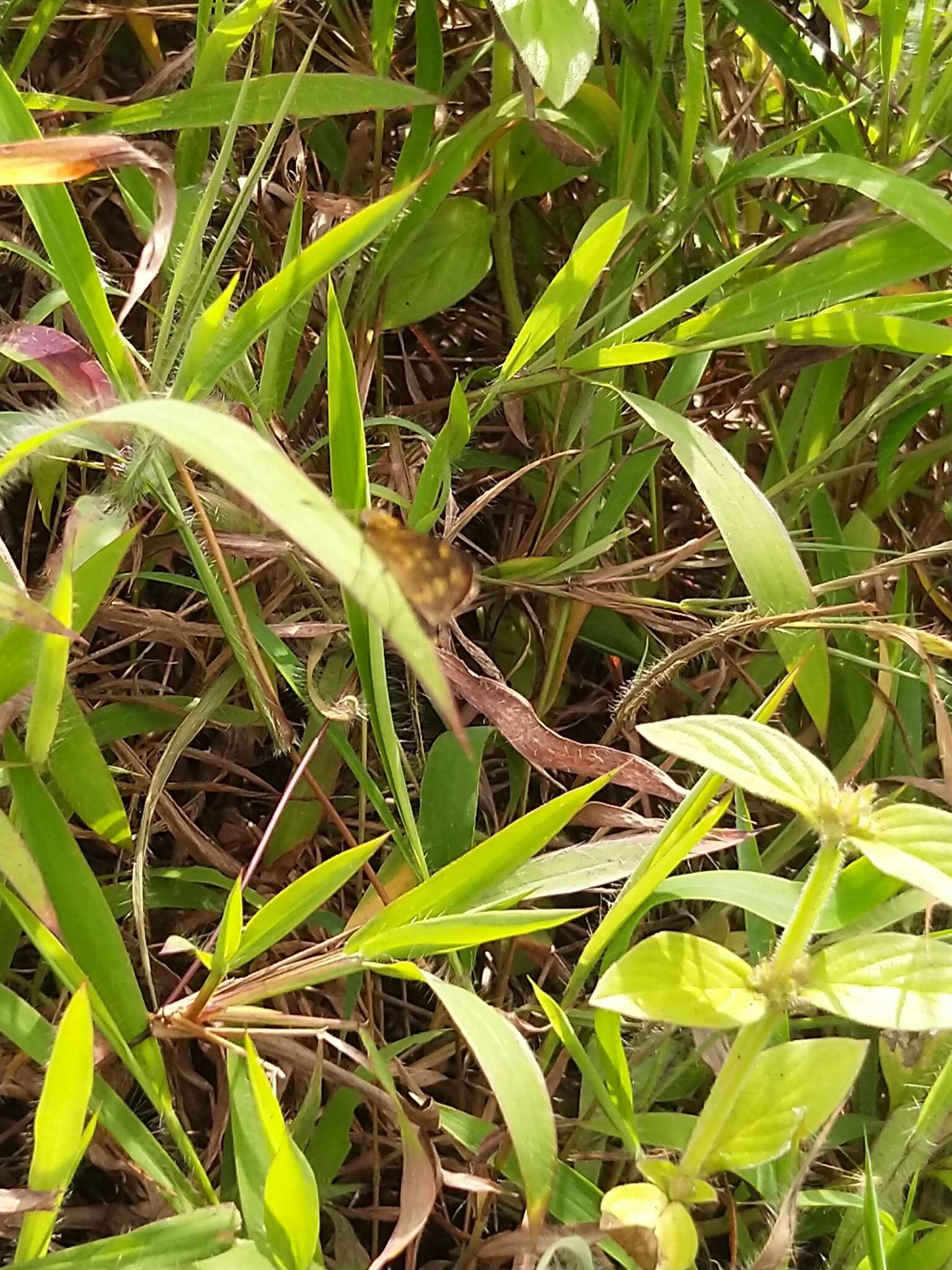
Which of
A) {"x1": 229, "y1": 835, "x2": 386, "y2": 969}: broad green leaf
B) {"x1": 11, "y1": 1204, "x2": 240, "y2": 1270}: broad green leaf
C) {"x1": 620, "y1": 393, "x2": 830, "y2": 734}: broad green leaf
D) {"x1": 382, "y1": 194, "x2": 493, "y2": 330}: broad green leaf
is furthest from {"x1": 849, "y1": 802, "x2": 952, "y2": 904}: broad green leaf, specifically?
{"x1": 382, "y1": 194, "x2": 493, "y2": 330}: broad green leaf

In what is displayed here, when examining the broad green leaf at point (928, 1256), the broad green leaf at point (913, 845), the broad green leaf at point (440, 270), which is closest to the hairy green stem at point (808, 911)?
the broad green leaf at point (913, 845)

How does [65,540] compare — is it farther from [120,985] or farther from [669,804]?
[669,804]

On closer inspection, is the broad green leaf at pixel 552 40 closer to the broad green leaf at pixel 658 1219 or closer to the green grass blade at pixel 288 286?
the green grass blade at pixel 288 286

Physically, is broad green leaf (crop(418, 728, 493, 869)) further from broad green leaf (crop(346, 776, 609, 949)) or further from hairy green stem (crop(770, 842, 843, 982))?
hairy green stem (crop(770, 842, 843, 982))

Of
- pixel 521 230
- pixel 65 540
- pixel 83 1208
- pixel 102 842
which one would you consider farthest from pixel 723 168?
pixel 83 1208

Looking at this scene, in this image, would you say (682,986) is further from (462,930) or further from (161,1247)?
(161,1247)

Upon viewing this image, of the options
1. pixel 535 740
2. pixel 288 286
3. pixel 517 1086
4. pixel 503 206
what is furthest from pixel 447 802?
pixel 503 206
